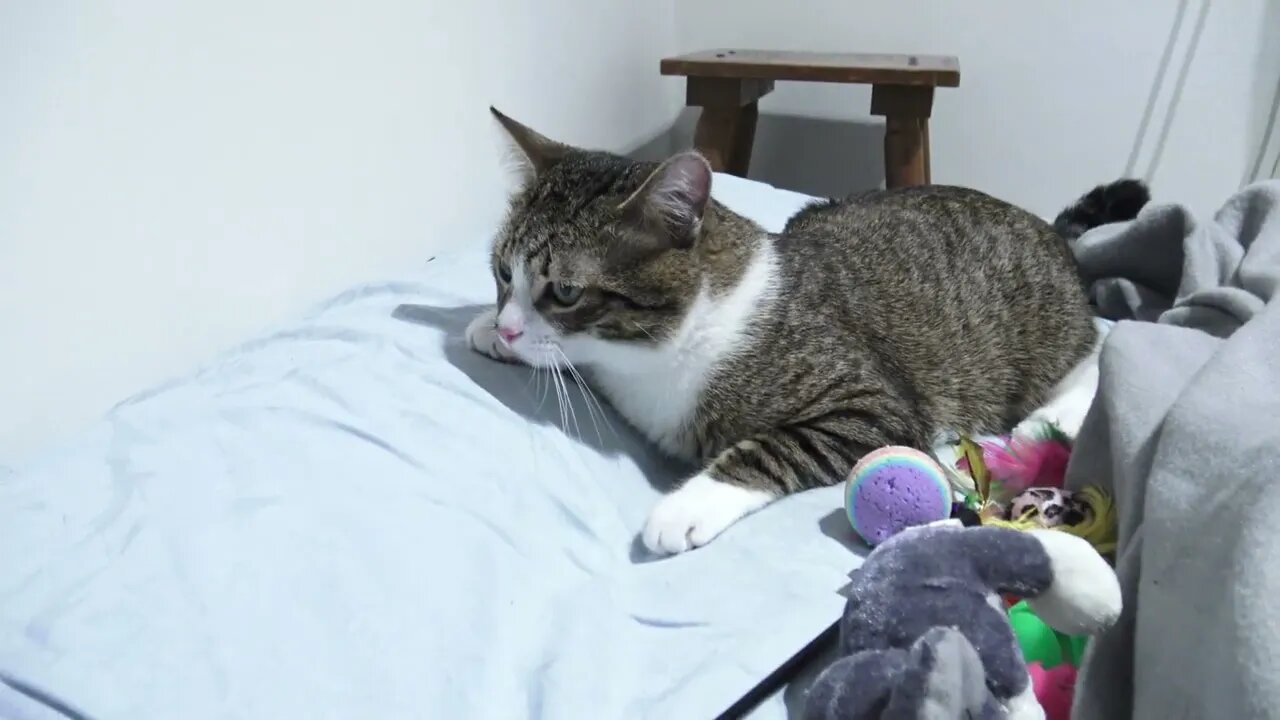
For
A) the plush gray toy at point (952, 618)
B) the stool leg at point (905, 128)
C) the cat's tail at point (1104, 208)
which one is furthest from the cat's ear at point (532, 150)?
the stool leg at point (905, 128)

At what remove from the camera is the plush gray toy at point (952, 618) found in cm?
60

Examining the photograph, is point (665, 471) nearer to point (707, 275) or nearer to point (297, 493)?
point (707, 275)

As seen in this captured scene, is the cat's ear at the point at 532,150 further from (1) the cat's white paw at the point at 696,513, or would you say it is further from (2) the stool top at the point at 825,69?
(2) the stool top at the point at 825,69

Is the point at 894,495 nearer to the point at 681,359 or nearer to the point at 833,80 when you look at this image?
the point at 681,359

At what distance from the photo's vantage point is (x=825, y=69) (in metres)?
2.16

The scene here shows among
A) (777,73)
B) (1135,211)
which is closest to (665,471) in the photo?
(1135,211)

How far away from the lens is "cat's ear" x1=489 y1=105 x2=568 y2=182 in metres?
1.21

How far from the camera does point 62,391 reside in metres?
0.97

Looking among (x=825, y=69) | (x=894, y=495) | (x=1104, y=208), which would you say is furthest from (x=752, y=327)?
(x=825, y=69)

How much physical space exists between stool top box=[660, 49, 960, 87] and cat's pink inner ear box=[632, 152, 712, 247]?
3.99 ft

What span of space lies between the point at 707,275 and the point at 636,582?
0.41m

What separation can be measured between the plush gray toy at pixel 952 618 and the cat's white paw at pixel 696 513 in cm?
23

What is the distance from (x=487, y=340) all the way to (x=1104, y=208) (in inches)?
48.8

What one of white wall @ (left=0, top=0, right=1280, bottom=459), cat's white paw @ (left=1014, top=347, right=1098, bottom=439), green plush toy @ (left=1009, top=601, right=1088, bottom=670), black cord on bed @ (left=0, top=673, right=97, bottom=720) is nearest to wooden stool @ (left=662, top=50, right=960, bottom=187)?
white wall @ (left=0, top=0, right=1280, bottom=459)
